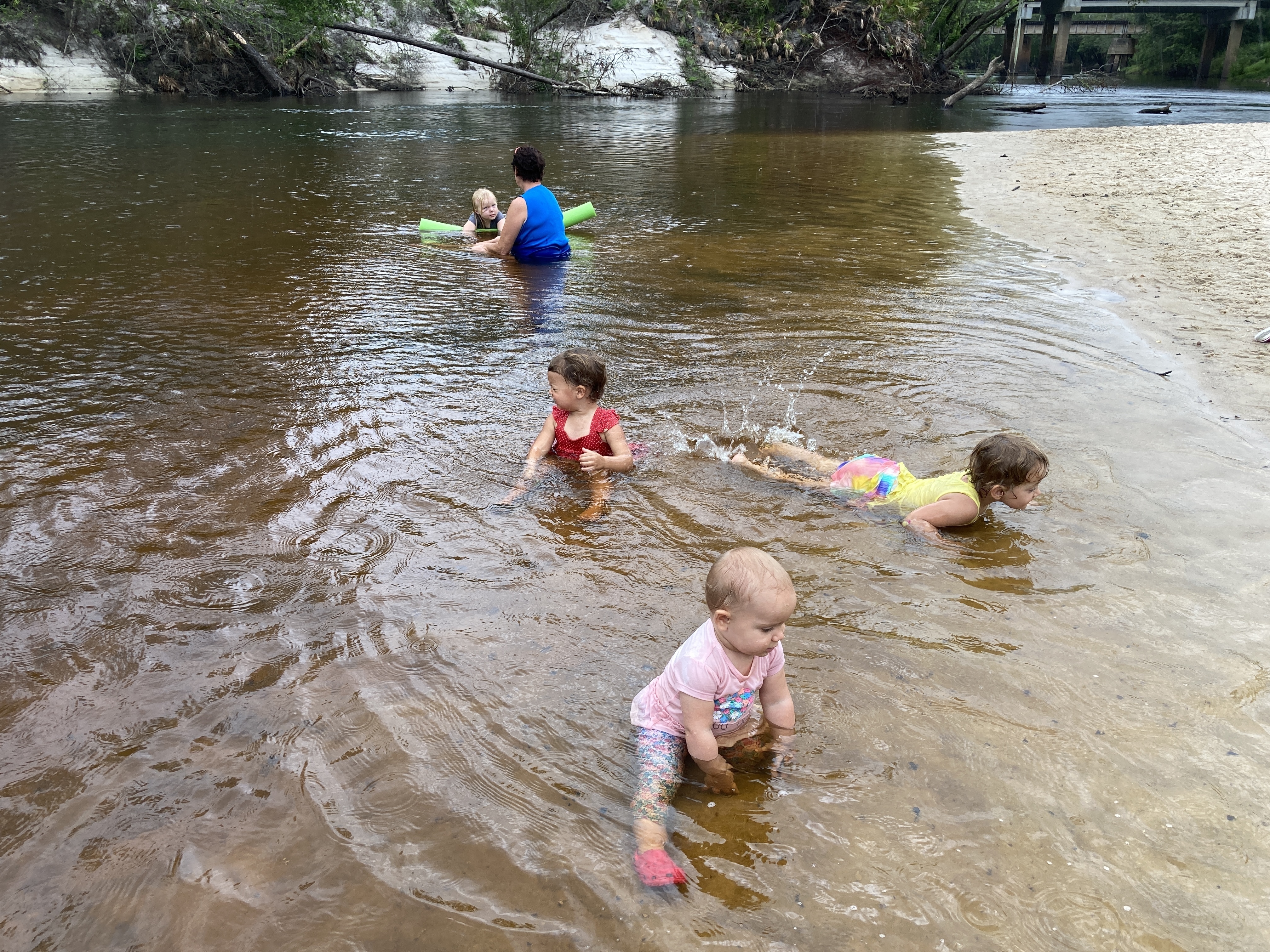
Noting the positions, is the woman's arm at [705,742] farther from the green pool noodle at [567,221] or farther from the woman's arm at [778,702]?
the green pool noodle at [567,221]

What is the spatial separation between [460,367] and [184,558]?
2.58m

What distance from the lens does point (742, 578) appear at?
2340 mm

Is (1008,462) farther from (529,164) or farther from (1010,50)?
(1010,50)

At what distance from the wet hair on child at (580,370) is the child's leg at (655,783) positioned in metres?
2.13

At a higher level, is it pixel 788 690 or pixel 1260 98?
pixel 1260 98

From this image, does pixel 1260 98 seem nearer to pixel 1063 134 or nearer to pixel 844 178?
pixel 1063 134

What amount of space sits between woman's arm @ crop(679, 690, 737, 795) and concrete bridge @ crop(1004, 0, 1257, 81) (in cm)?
4795

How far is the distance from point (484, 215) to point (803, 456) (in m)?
6.16

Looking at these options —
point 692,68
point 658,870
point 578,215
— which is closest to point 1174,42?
point 692,68

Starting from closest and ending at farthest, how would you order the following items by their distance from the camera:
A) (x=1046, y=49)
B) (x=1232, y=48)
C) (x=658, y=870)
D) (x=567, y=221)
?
(x=658, y=870), (x=567, y=221), (x=1232, y=48), (x=1046, y=49)

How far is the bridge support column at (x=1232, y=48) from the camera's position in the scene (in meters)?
43.8

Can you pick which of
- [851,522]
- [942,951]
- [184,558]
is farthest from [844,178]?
[942,951]

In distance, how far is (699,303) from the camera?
7148 millimetres

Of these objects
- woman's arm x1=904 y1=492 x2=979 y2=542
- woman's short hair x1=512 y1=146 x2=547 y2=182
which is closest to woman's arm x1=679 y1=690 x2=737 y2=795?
woman's arm x1=904 y1=492 x2=979 y2=542
